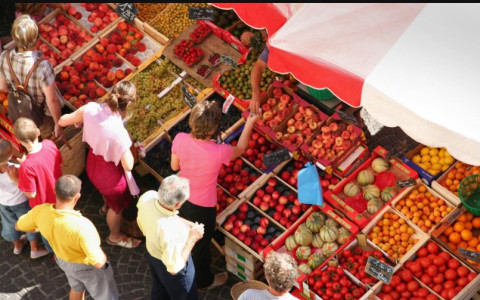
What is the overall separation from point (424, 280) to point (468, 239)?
2.03 feet

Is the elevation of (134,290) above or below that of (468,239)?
below

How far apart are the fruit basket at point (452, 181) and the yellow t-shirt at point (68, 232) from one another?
353 cm

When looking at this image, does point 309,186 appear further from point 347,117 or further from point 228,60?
point 228,60

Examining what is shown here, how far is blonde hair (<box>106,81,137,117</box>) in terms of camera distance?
659 centimetres

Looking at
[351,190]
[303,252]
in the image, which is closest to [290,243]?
[303,252]

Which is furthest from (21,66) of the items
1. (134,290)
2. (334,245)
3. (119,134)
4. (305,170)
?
(334,245)

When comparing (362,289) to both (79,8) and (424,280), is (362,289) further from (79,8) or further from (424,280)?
(79,8)

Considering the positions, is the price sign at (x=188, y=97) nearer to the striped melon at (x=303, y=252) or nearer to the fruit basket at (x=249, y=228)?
the fruit basket at (x=249, y=228)

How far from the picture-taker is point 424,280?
21.8 ft

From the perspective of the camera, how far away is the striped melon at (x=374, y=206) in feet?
23.4

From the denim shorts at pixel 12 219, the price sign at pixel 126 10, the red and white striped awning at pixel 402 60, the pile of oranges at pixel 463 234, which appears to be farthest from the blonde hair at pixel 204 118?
the price sign at pixel 126 10

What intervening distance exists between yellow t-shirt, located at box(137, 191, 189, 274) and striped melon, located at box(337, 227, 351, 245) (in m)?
1.92

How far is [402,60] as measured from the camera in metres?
5.14

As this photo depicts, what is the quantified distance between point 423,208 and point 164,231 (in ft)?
9.41
